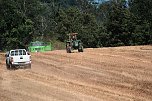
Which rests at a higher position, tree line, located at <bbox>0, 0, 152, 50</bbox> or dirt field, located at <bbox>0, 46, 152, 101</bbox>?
tree line, located at <bbox>0, 0, 152, 50</bbox>

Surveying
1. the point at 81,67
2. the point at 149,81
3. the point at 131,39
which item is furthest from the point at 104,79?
the point at 131,39

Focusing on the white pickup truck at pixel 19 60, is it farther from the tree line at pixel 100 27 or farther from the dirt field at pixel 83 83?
the tree line at pixel 100 27

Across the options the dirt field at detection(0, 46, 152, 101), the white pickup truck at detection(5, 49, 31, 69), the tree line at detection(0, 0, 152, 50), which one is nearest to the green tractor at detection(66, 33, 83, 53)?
the white pickup truck at detection(5, 49, 31, 69)

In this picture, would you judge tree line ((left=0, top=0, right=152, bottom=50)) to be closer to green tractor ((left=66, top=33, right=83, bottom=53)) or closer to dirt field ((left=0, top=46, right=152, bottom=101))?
green tractor ((left=66, top=33, right=83, bottom=53))

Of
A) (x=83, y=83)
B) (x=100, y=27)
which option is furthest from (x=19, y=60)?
(x=100, y=27)

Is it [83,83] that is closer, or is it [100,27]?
[83,83]

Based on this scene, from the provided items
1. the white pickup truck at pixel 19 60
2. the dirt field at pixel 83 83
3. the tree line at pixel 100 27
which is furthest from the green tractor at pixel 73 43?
the tree line at pixel 100 27

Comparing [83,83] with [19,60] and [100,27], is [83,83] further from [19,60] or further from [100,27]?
[100,27]

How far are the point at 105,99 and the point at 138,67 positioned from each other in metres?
11.1

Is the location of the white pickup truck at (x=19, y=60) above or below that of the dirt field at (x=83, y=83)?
above

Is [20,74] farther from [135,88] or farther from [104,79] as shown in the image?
[135,88]

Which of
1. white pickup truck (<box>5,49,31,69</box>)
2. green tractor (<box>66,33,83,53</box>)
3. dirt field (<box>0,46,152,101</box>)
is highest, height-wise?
green tractor (<box>66,33,83,53</box>)

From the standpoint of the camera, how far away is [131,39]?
75312 mm

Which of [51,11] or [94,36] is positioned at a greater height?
[51,11]
